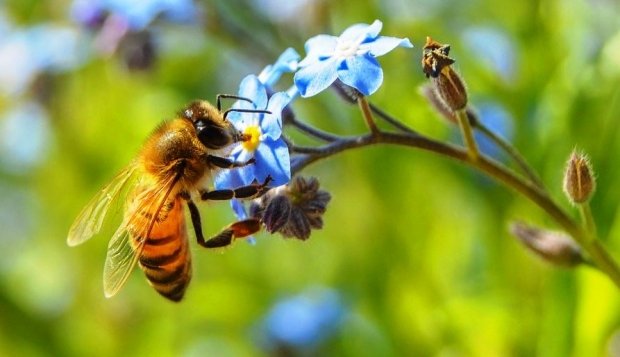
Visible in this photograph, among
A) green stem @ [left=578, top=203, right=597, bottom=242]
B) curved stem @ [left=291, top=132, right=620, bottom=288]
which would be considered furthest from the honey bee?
green stem @ [left=578, top=203, right=597, bottom=242]

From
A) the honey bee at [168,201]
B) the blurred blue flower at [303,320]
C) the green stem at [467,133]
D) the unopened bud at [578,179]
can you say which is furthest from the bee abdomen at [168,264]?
the blurred blue flower at [303,320]

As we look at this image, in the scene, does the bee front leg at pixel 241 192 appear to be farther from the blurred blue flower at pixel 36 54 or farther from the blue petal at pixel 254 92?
the blurred blue flower at pixel 36 54

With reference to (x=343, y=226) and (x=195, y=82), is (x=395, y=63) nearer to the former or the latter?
(x=343, y=226)

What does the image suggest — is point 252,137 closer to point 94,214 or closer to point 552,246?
point 94,214

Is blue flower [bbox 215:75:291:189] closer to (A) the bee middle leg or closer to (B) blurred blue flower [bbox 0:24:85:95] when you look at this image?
(A) the bee middle leg

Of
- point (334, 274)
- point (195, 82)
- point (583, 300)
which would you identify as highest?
point (195, 82)

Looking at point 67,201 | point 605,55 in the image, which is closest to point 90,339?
point 67,201
